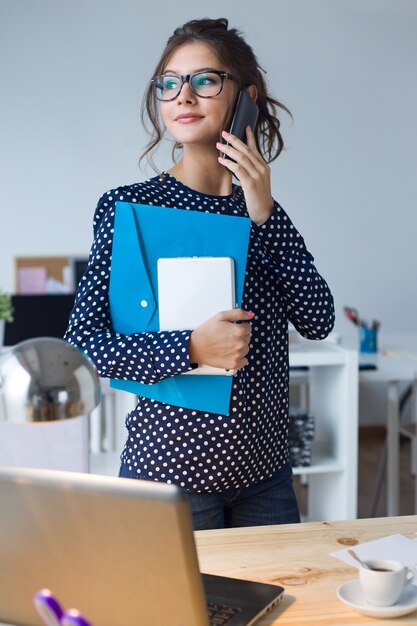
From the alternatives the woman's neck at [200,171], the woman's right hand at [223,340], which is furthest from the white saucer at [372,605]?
the woman's neck at [200,171]

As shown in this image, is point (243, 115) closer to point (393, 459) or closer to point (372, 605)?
point (372, 605)

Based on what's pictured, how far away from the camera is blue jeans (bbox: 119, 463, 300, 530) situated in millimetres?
1440

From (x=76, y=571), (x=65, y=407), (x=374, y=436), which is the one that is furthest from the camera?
(x=374, y=436)

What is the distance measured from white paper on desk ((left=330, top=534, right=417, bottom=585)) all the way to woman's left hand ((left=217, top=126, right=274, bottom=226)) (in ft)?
1.86

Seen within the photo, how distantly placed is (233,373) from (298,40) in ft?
15.4

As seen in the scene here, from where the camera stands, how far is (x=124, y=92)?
5527 mm

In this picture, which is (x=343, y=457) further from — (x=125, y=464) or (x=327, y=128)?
(x=327, y=128)

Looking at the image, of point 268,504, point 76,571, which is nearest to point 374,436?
point 268,504

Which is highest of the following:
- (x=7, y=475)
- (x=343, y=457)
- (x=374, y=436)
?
(x=7, y=475)

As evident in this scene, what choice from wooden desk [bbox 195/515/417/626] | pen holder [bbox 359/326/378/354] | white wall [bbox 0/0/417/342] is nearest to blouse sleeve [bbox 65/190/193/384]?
wooden desk [bbox 195/515/417/626]

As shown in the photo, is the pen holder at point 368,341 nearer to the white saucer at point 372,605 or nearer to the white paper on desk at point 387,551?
the white paper on desk at point 387,551

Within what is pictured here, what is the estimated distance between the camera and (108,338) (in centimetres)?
143

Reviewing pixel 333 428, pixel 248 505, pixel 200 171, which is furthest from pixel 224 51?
pixel 333 428

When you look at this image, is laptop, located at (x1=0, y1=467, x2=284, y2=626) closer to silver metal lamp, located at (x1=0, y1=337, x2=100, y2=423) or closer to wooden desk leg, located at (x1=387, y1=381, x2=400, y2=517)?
silver metal lamp, located at (x1=0, y1=337, x2=100, y2=423)
